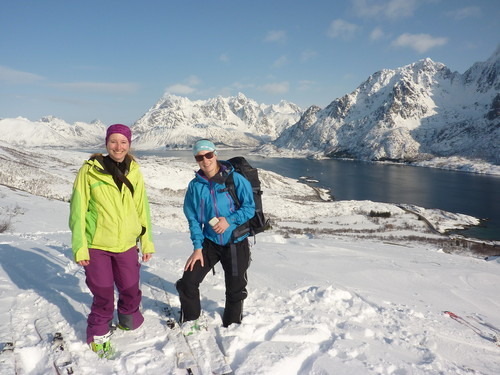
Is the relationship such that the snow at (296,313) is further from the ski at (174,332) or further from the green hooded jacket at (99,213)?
the green hooded jacket at (99,213)

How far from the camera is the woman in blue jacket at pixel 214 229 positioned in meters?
4.08

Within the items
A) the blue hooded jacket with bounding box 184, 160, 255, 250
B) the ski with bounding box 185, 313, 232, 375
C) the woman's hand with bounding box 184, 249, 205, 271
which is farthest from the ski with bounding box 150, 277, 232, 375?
the blue hooded jacket with bounding box 184, 160, 255, 250

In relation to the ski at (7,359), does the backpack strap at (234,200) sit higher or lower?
higher

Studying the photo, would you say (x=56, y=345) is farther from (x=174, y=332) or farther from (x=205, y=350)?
(x=205, y=350)

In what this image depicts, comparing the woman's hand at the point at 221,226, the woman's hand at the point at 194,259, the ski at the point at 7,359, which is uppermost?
the woman's hand at the point at 221,226

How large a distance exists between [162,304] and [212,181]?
100 inches

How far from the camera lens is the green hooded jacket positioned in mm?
3596

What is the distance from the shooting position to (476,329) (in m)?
5.12

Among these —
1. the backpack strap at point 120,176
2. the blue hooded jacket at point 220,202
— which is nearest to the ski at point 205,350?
the blue hooded jacket at point 220,202

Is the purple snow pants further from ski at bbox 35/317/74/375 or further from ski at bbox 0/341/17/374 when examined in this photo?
ski at bbox 0/341/17/374

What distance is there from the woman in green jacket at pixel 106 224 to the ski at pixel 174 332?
2.71ft

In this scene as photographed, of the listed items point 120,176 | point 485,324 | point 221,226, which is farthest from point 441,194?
point 120,176

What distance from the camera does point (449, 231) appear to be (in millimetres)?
40219

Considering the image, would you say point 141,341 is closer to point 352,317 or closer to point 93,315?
point 93,315
